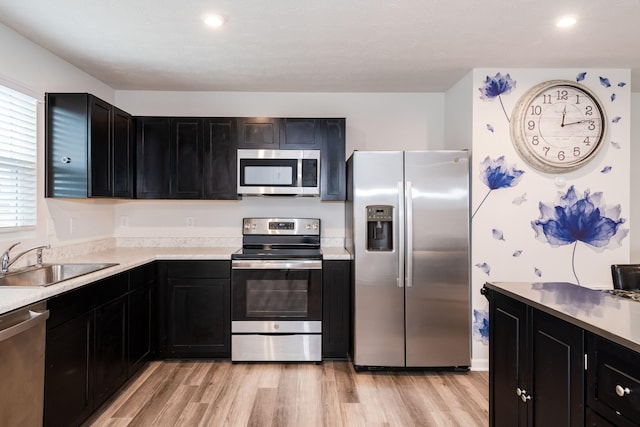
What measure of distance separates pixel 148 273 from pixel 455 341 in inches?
98.2

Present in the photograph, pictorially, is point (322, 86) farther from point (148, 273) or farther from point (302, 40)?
point (148, 273)

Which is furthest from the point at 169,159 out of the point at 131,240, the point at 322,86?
the point at 322,86

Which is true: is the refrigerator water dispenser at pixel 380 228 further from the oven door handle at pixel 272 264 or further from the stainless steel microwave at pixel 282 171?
the stainless steel microwave at pixel 282 171

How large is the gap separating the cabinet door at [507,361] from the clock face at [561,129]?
5.56 feet

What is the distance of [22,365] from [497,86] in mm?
3523

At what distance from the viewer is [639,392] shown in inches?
42.2

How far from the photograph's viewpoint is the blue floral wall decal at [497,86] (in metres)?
3.08

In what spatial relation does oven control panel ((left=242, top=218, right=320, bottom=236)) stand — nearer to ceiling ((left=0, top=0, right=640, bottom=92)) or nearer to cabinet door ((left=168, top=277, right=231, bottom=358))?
cabinet door ((left=168, top=277, right=231, bottom=358))

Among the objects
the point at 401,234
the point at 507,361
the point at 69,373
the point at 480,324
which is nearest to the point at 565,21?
the point at 401,234

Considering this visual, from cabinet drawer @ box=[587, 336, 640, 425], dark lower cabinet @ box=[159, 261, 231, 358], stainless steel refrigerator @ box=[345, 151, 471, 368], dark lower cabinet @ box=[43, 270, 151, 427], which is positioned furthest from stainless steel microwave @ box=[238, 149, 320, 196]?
cabinet drawer @ box=[587, 336, 640, 425]

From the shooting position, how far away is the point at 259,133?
11.3 ft

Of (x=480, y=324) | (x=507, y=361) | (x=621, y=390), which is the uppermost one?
(x=621, y=390)

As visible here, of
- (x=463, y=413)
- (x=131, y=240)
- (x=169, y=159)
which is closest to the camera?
(x=463, y=413)

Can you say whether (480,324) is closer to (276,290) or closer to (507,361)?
(507,361)
